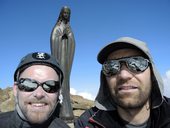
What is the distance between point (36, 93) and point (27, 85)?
0.11 metres

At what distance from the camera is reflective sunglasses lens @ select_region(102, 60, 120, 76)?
2.74 meters

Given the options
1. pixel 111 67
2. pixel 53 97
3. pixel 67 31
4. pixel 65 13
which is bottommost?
pixel 53 97

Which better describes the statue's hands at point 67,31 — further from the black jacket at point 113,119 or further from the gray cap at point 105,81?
the black jacket at point 113,119

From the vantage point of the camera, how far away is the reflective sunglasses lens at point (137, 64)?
272cm

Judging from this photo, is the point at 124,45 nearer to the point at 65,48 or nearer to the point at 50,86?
the point at 50,86

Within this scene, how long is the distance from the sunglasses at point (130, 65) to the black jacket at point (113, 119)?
0.39 metres

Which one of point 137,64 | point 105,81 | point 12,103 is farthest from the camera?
point 12,103

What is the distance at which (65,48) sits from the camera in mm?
8516

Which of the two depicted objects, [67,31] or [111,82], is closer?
[111,82]

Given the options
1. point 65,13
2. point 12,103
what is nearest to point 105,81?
point 65,13

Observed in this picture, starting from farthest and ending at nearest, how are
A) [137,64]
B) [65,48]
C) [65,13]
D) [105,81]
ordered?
1. [65,13]
2. [65,48]
3. [105,81]
4. [137,64]

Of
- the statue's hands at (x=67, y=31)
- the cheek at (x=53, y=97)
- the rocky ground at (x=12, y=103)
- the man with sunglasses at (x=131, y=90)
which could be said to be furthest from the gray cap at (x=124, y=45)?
the rocky ground at (x=12, y=103)

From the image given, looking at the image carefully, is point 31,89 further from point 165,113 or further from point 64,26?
point 64,26

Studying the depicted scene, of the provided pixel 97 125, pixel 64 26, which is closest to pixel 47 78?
pixel 97 125
